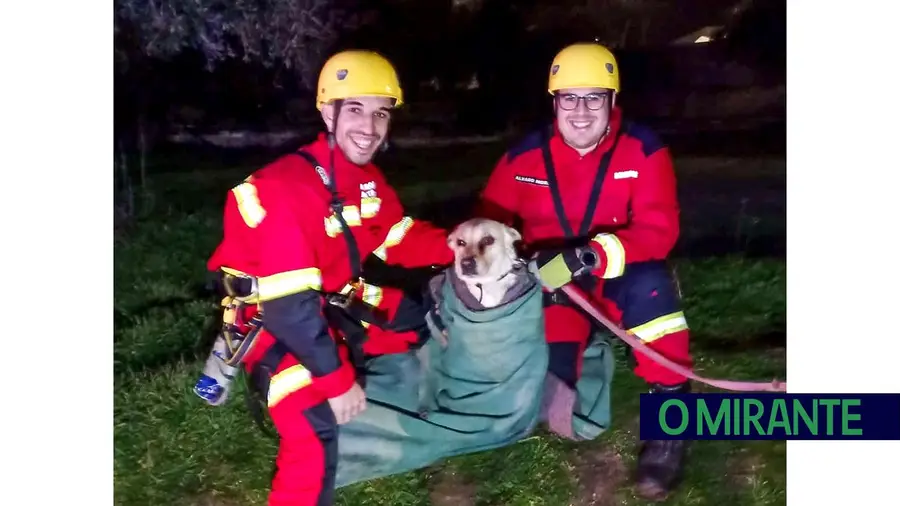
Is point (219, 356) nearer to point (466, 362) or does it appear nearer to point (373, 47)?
point (466, 362)

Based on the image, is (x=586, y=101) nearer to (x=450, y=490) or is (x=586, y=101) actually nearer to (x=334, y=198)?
(x=334, y=198)

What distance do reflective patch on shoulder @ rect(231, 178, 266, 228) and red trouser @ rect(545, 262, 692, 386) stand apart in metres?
0.69

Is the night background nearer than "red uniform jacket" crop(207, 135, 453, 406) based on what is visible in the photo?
No

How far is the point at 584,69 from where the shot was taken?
169cm

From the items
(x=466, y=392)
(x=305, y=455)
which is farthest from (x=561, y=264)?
(x=305, y=455)

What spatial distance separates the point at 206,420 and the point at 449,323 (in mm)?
614

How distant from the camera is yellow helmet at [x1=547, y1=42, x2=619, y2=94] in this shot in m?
1.70

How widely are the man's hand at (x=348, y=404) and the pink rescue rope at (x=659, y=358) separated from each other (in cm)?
53

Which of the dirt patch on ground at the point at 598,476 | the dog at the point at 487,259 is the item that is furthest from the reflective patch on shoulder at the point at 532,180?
the dirt patch on ground at the point at 598,476

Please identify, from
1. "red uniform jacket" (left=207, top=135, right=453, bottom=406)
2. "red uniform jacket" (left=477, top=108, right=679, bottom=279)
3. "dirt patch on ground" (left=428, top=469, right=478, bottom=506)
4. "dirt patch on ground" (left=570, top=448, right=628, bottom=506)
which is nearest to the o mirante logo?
"dirt patch on ground" (left=570, top=448, right=628, bottom=506)

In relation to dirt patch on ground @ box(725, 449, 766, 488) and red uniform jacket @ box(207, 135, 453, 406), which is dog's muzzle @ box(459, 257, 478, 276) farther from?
dirt patch on ground @ box(725, 449, 766, 488)

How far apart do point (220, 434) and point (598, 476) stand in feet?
2.93

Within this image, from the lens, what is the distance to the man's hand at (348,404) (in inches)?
65.4
